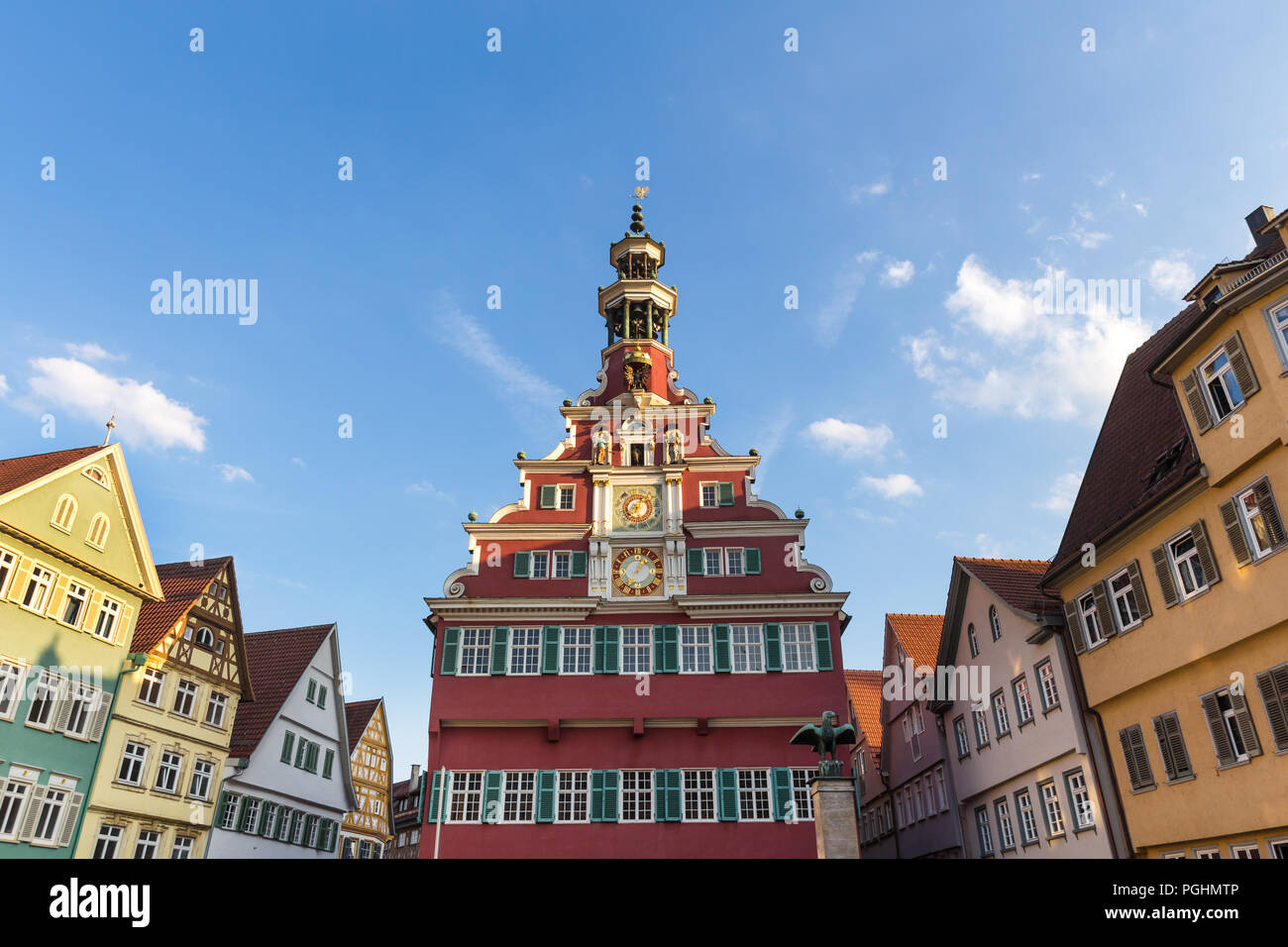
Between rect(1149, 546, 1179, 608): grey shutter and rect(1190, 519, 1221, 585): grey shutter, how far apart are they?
981 millimetres

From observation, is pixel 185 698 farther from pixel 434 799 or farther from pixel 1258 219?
pixel 1258 219

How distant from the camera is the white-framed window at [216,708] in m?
28.5

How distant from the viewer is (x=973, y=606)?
86.0 feet

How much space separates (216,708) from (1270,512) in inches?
1151

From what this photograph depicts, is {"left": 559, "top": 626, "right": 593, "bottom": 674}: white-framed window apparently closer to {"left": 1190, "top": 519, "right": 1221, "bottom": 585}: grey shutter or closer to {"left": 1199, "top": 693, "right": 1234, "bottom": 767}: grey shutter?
{"left": 1199, "top": 693, "right": 1234, "bottom": 767}: grey shutter

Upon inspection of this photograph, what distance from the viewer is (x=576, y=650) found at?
2684 cm

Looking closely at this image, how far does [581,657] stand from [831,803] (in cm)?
977

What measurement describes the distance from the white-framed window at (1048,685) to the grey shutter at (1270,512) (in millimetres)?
7735

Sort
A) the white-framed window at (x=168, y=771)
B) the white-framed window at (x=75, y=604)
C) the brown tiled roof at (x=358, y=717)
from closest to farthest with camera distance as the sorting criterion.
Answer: the white-framed window at (x=75, y=604) < the white-framed window at (x=168, y=771) < the brown tiled roof at (x=358, y=717)

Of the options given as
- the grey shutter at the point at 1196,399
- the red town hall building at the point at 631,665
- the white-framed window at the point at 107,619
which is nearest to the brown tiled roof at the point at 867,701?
the red town hall building at the point at 631,665

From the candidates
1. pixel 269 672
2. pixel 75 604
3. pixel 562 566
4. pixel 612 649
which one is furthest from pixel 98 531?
pixel 612 649

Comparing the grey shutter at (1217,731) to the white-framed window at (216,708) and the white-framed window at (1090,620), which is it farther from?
the white-framed window at (216,708)
